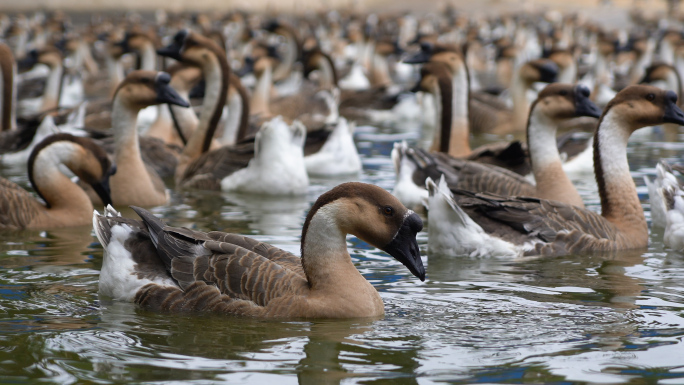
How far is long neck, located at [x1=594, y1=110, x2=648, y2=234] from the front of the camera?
8742 mm

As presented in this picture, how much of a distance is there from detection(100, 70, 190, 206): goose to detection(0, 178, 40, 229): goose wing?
5.25 ft

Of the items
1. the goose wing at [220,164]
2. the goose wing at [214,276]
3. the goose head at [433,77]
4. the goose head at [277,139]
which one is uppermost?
the goose head at [433,77]

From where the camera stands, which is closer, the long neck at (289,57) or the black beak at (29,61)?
the black beak at (29,61)

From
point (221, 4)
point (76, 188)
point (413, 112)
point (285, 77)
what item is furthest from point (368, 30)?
point (221, 4)

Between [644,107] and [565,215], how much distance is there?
1279mm

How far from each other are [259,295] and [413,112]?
579 inches

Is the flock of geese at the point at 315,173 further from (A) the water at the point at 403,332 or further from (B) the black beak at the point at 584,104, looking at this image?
(A) the water at the point at 403,332

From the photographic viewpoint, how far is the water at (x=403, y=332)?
16.4ft

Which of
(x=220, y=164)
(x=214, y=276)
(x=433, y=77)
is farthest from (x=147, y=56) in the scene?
(x=214, y=276)

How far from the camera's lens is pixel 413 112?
20.3 metres

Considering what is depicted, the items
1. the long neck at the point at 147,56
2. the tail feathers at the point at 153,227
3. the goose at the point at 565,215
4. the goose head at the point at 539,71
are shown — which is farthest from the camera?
the long neck at the point at 147,56

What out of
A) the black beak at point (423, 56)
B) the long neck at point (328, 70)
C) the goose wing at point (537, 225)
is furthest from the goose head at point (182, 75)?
the goose wing at point (537, 225)

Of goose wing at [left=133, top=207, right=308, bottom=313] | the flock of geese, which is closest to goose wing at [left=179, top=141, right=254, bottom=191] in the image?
the flock of geese

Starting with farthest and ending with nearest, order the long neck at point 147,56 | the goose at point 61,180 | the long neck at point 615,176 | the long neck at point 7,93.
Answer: the long neck at point 147,56 < the long neck at point 7,93 < the goose at point 61,180 < the long neck at point 615,176
